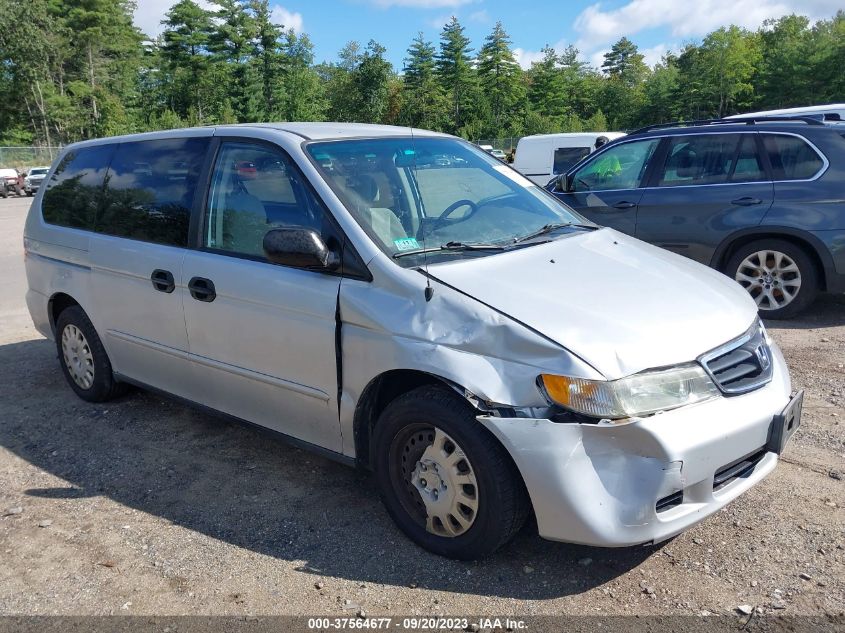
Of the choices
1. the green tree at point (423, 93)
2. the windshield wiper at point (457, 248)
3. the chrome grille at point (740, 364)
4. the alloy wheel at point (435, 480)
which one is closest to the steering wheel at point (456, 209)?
the windshield wiper at point (457, 248)

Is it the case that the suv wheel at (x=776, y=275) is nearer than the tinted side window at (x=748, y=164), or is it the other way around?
the suv wheel at (x=776, y=275)

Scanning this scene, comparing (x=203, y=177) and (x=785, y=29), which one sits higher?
(x=785, y=29)

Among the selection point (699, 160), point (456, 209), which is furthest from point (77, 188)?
point (699, 160)

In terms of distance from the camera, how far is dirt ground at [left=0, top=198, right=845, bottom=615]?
9.43 feet

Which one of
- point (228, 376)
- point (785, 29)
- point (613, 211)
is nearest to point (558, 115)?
point (785, 29)

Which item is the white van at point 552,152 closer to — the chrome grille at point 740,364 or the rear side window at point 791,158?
the rear side window at point 791,158

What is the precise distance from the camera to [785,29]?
81.1 m

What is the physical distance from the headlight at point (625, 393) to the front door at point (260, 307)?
3.75 feet

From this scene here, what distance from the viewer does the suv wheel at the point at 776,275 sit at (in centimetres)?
675

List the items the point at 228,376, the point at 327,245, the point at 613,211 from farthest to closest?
the point at 613,211
the point at 228,376
the point at 327,245

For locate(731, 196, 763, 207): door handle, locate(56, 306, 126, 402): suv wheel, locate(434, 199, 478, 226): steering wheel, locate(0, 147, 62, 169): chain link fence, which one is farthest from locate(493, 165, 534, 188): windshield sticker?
locate(0, 147, 62, 169): chain link fence

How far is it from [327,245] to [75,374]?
2908 mm

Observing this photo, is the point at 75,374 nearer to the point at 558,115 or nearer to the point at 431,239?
the point at 431,239

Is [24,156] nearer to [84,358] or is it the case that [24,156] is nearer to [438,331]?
[84,358]
